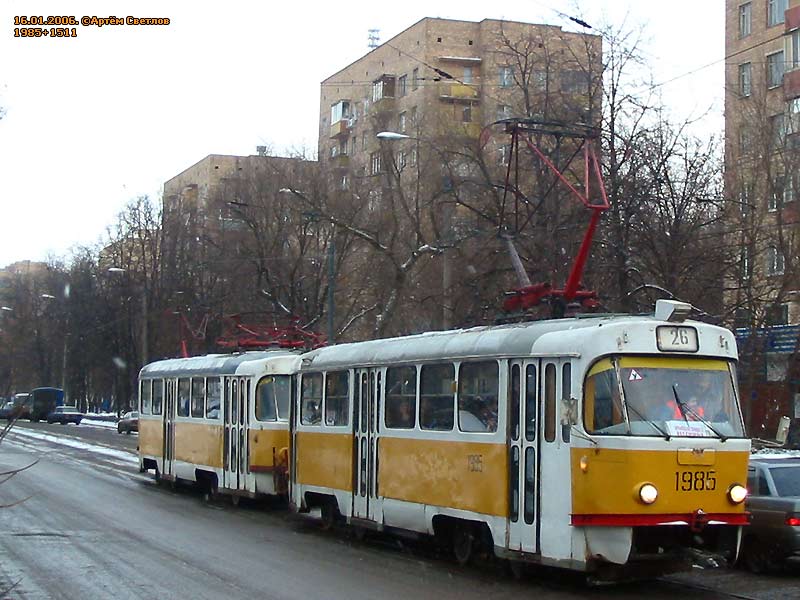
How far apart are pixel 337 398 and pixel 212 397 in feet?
22.1

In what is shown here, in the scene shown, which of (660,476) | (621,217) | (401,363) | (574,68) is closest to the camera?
(660,476)

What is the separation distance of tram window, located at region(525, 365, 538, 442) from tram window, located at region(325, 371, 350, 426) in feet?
15.6

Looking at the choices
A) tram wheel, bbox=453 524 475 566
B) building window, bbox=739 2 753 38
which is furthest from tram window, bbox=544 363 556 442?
building window, bbox=739 2 753 38

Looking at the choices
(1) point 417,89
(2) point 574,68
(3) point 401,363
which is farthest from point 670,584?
(1) point 417,89

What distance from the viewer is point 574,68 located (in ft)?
93.8

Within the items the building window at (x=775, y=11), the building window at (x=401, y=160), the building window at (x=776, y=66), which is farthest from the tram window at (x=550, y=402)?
the building window at (x=775, y=11)

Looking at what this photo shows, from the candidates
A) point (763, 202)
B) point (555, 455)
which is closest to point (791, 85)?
point (763, 202)

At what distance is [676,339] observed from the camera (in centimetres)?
1177

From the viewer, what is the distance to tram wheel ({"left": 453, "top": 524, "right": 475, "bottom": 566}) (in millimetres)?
13633

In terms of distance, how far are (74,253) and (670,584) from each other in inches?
2750

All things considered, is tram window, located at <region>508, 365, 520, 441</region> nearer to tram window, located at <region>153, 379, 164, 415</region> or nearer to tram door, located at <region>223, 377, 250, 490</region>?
tram door, located at <region>223, 377, 250, 490</region>

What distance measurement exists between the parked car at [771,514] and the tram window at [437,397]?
3547 millimetres

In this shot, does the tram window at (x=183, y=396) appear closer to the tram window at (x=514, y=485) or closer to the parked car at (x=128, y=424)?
the tram window at (x=514, y=485)

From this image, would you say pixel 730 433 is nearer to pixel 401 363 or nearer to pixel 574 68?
pixel 401 363
